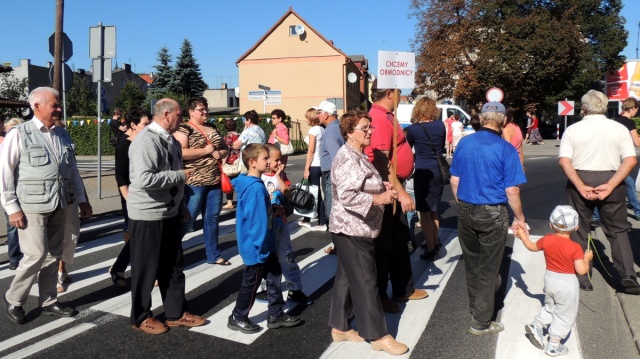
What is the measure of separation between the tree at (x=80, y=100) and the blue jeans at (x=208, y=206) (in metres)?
47.9

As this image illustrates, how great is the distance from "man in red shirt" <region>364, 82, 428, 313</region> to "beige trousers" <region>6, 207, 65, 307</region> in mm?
2806

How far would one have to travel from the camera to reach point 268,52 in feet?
151

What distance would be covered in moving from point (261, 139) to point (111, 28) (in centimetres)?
511

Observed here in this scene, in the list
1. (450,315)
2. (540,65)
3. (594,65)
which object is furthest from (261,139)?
(594,65)

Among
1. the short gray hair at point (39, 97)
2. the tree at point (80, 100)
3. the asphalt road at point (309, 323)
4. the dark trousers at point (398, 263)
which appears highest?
the tree at point (80, 100)

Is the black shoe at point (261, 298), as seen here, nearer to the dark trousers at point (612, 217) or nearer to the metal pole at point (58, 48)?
the dark trousers at point (612, 217)

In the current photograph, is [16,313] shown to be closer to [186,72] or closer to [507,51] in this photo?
[507,51]

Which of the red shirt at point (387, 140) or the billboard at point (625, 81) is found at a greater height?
the billboard at point (625, 81)

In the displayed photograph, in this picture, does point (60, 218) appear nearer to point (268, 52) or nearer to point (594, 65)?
point (268, 52)

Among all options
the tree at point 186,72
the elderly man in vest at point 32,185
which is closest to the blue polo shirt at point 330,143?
the elderly man in vest at point 32,185

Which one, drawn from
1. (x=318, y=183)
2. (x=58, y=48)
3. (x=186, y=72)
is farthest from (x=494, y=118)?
(x=186, y=72)

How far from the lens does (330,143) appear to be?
687cm

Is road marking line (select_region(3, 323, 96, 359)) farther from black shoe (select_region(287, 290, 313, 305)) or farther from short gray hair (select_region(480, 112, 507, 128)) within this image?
short gray hair (select_region(480, 112, 507, 128))

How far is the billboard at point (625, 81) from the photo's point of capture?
1833 inches
